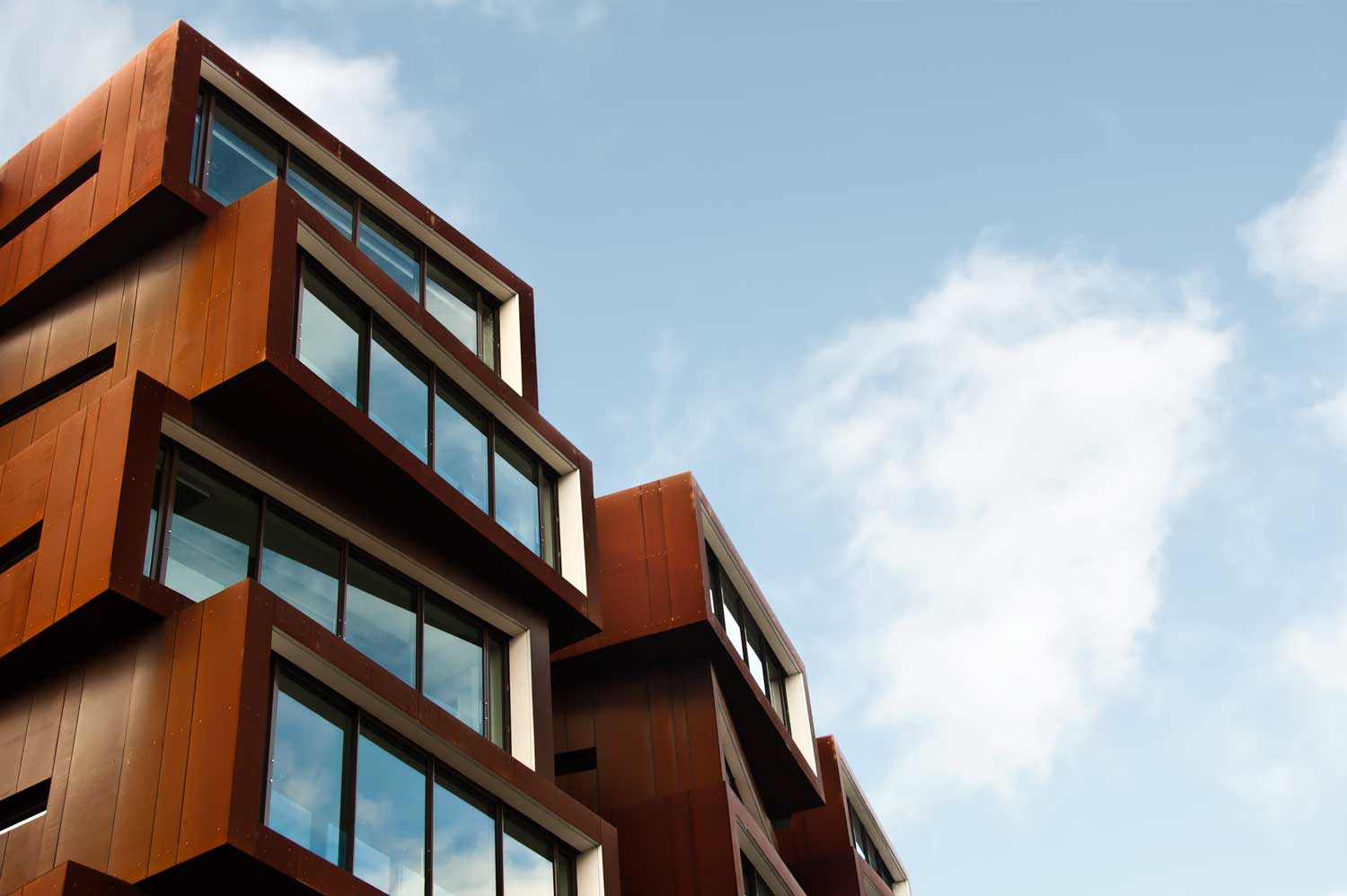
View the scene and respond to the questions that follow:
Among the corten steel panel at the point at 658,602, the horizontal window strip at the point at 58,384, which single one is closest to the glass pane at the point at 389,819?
the horizontal window strip at the point at 58,384

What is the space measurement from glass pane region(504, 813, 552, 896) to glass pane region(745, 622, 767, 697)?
32.9ft

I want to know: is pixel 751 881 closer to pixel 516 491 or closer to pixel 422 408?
pixel 516 491

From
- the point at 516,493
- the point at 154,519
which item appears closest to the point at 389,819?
the point at 154,519

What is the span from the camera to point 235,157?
23.1m

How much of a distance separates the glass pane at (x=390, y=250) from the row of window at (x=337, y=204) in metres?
0.01

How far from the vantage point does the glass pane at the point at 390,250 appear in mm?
24844

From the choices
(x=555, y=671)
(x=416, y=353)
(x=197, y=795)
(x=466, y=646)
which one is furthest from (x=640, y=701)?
(x=197, y=795)

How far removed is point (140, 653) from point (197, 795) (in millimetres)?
2375

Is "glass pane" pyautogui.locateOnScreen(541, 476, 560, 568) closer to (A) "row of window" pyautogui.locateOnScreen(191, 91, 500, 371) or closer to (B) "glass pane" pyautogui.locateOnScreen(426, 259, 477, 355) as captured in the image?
(A) "row of window" pyautogui.locateOnScreen(191, 91, 500, 371)

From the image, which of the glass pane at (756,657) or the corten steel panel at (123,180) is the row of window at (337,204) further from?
the glass pane at (756,657)

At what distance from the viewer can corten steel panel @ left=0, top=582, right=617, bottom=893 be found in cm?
1484

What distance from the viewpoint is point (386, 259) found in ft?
82.0

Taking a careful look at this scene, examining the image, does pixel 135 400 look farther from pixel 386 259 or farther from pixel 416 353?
pixel 386 259

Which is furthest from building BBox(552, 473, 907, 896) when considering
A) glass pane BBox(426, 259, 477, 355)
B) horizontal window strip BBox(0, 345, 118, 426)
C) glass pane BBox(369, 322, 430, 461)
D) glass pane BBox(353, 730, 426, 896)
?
horizontal window strip BBox(0, 345, 118, 426)
